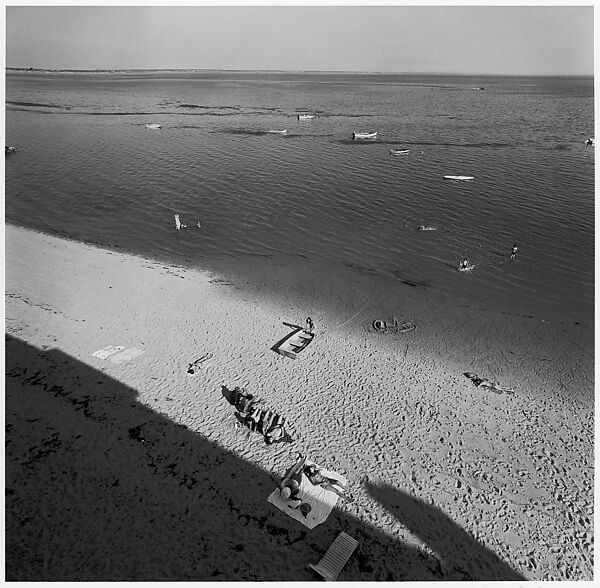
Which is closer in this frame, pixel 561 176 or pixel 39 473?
pixel 39 473

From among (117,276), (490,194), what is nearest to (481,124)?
(490,194)

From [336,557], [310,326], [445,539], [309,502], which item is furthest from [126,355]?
[445,539]

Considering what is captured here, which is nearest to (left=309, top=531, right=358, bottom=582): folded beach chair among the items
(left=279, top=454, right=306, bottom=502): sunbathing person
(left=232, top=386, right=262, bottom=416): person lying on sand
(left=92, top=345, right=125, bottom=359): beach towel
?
(left=279, top=454, right=306, bottom=502): sunbathing person

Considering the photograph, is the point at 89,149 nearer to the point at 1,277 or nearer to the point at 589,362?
the point at 1,277

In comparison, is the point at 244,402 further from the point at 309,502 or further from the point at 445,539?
the point at 445,539

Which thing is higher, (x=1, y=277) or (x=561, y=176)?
(x=1, y=277)

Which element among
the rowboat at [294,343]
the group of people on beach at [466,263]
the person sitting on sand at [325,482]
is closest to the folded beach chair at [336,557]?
the person sitting on sand at [325,482]

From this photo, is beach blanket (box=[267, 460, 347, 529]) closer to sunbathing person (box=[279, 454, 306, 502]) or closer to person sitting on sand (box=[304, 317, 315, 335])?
sunbathing person (box=[279, 454, 306, 502])
